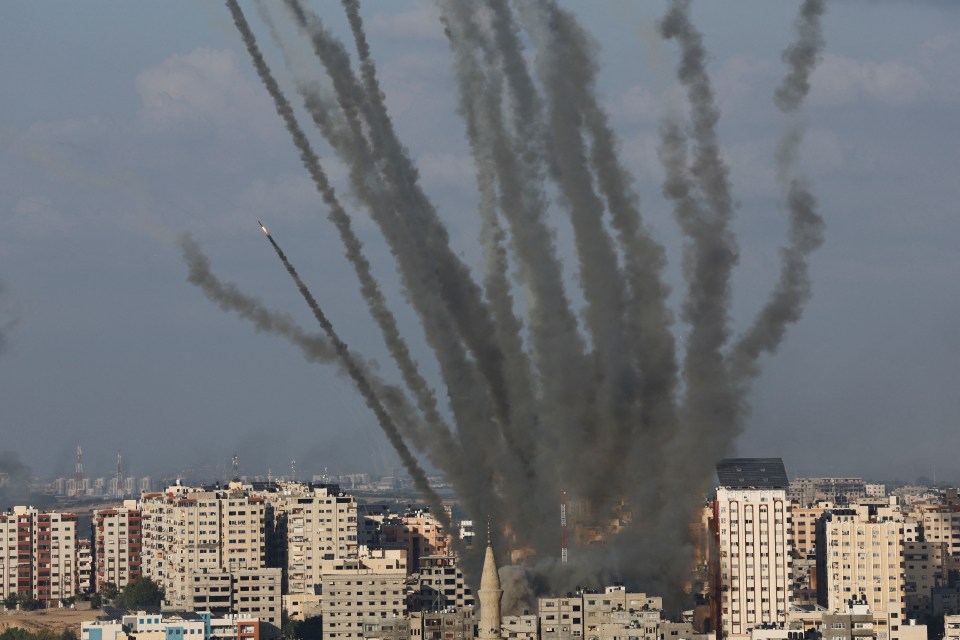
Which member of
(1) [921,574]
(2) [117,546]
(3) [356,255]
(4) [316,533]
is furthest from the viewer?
(2) [117,546]

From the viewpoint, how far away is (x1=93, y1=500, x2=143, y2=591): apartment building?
5098 inches

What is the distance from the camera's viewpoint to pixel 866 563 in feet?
310

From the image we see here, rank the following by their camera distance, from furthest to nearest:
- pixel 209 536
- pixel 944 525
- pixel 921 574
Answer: pixel 944 525 < pixel 209 536 < pixel 921 574

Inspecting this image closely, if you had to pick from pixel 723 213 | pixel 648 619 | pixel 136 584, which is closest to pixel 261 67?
pixel 723 213

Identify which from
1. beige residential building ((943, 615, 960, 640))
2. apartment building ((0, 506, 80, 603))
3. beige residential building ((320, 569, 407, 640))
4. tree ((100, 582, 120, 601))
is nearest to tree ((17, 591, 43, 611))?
apartment building ((0, 506, 80, 603))

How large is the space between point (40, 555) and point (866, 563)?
175 ft

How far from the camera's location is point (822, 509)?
4742 inches

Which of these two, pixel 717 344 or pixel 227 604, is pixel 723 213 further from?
pixel 227 604

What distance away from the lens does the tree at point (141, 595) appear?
112 m

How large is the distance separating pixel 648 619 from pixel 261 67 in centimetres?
2167

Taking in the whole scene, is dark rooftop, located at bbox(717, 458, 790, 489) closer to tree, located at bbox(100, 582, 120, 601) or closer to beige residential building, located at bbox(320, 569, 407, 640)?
beige residential building, located at bbox(320, 569, 407, 640)

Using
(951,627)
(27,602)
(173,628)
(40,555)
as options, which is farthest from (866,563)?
(40,555)

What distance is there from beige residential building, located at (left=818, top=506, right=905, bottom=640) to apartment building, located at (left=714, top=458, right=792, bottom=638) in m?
7.20

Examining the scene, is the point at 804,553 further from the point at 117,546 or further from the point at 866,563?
the point at 117,546
